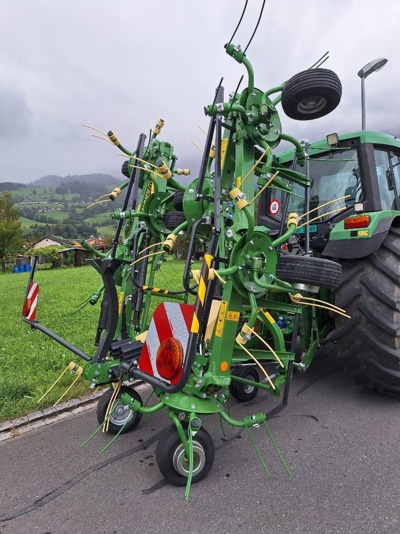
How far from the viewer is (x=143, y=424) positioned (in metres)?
3.00

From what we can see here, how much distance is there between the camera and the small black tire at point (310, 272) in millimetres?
2379

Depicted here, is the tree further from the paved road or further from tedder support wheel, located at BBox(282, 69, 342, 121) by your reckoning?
tedder support wheel, located at BBox(282, 69, 342, 121)

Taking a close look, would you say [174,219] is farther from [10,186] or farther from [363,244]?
[10,186]

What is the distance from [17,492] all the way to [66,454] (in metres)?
0.41

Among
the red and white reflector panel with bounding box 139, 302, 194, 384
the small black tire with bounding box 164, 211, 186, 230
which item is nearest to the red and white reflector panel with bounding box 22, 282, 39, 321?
the red and white reflector panel with bounding box 139, 302, 194, 384

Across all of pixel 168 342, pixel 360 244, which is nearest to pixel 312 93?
pixel 360 244

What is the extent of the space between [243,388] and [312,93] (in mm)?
2391

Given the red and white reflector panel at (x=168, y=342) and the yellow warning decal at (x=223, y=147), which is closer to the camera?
the red and white reflector panel at (x=168, y=342)

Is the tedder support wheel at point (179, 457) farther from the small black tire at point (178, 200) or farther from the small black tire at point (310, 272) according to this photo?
the small black tire at point (178, 200)

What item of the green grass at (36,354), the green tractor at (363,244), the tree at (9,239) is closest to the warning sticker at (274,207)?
the green tractor at (363,244)

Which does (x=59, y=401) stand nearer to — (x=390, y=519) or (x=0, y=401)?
(x=0, y=401)

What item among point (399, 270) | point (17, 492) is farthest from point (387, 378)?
point (17, 492)

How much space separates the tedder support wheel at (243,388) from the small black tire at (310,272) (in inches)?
49.1

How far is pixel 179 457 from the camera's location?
2.20m
